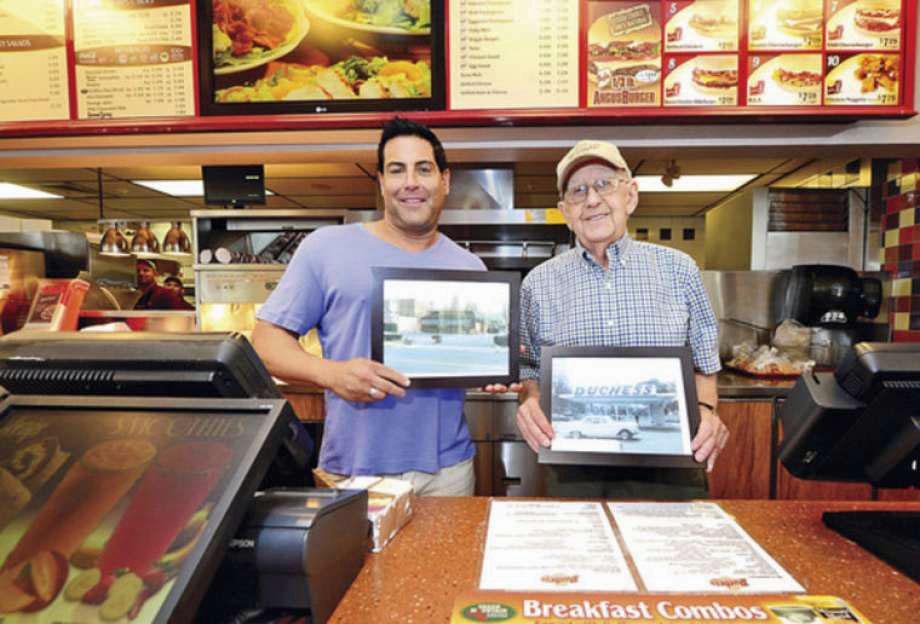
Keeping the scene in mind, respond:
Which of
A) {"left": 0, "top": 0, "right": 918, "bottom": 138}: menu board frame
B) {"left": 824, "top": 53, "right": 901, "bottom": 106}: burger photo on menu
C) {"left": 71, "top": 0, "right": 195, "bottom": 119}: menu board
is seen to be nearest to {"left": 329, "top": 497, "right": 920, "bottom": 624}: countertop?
{"left": 0, "top": 0, "right": 918, "bottom": 138}: menu board frame

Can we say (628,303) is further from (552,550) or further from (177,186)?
(177,186)

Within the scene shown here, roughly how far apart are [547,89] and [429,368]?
174 centimetres

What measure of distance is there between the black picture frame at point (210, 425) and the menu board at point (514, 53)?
2.22m

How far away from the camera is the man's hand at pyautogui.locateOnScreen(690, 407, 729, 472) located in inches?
50.6

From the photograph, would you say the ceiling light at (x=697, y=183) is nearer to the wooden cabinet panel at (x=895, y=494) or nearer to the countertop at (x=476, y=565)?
the wooden cabinet panel at (x=895, y=494)

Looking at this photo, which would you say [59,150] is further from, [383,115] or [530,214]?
[530,214]

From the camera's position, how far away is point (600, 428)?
1.32 metres

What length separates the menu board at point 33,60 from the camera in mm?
2734

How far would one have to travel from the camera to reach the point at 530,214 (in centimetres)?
311

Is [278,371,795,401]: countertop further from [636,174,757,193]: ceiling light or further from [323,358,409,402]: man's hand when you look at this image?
[636,174,757,193]: ceiling light

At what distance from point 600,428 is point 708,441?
26cm

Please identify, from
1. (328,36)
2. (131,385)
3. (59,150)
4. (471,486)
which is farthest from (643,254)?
(59,150)

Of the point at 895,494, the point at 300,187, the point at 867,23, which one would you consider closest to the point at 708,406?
the point at 895,494


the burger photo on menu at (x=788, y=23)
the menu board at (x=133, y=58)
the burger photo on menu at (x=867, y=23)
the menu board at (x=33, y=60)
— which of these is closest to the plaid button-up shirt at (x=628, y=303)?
the burger photo on menu at (x=788, y=23)
